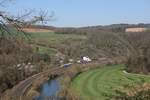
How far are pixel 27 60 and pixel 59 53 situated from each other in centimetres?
1831

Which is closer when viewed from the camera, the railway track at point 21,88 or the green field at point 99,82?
the railway track at point 21,88

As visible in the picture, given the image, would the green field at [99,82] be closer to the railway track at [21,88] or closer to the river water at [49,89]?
the river water at [49,89]

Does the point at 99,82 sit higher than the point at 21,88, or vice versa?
the point at 21,88

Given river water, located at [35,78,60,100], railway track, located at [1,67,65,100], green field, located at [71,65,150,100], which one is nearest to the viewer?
railway track, located at [1,67,65,100]

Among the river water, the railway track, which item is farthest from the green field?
the railway track

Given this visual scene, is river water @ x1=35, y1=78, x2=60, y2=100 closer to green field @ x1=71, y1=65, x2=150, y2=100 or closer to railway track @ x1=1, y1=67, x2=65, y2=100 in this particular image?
railway track @ x1=1, y1=67, x2=65, y2=100

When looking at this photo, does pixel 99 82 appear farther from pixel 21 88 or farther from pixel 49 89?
pixel 21 88

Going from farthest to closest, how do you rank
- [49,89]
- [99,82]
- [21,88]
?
[99,82] → [49,89] → [21,88]

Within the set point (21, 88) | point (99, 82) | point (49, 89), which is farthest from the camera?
point (99, 82)

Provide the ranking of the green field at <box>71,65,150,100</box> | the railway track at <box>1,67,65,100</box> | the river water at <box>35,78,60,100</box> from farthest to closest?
the river water at <box>35,78,60,100</box> < the green field at <box>71,65,150,100</box> < the railway track at <box>1,67,65,100</box>

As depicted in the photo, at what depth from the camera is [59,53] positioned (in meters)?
82.8

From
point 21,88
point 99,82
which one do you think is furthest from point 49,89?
point 99,82

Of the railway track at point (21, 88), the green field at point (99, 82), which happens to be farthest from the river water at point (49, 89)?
the green field at point (99, 82)

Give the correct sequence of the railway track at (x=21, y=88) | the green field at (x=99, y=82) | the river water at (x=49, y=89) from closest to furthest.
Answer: the railway track at (x=21, y=88)
the green field at (x=99, y=82)
the river water at (x=49, y=89)
